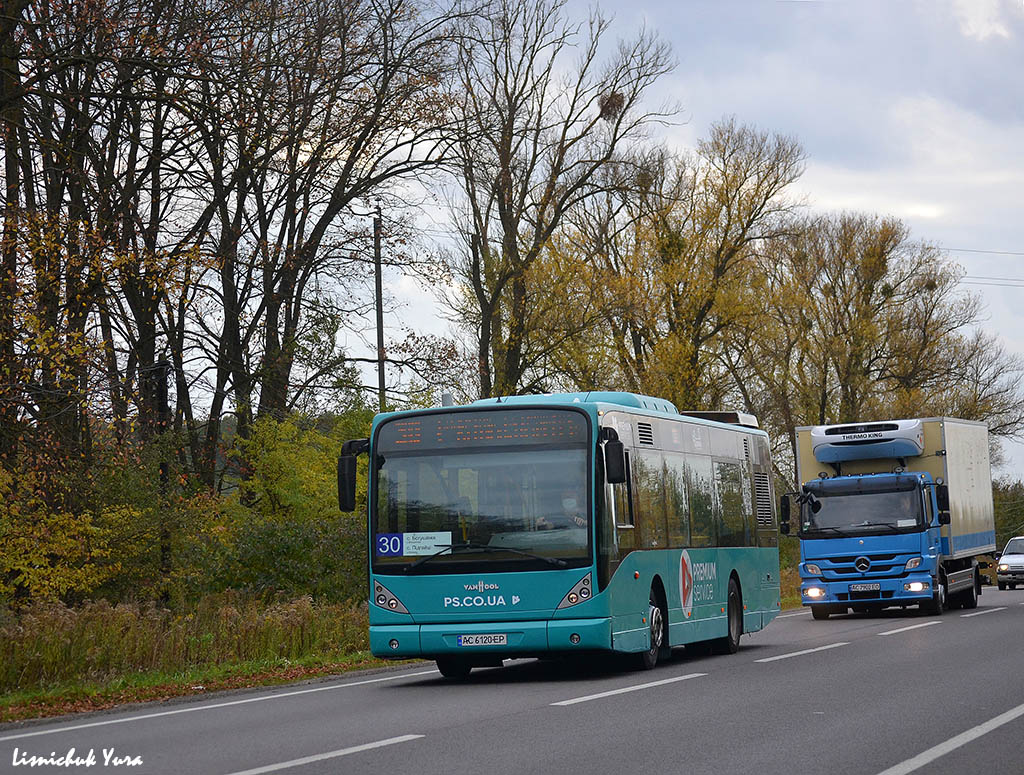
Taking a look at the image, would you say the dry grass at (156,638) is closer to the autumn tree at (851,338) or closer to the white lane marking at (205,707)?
the white lane marking at (205,707)

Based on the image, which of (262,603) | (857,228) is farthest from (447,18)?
(857,228)

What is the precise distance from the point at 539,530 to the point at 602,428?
4.36ft

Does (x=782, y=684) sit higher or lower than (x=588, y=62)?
lower

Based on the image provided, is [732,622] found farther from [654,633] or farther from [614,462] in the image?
[614,462]

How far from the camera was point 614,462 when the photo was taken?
623 inches

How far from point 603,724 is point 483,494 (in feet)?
16.1

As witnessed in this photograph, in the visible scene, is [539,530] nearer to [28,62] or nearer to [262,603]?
[262,603]

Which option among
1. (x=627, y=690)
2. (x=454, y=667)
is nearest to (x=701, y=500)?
(x=454, y=667)

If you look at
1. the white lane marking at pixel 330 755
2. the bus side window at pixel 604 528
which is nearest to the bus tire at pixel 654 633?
the bus side window at pixel 604 528

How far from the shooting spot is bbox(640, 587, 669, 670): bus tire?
17.2 m

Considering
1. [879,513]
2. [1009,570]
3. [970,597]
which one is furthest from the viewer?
[1009,570]

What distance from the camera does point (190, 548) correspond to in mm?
25984

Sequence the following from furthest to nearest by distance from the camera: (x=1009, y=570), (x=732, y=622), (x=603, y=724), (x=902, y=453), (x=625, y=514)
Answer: (x=1009, y=570) → (x=902, y=453) → (x=732, y=622) → (x=625, y=514) → (x=603, y=724)

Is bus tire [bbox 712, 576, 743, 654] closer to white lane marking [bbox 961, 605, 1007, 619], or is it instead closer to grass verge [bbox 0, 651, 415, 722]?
grass verge [bbox 0, 651, 415, 722]
